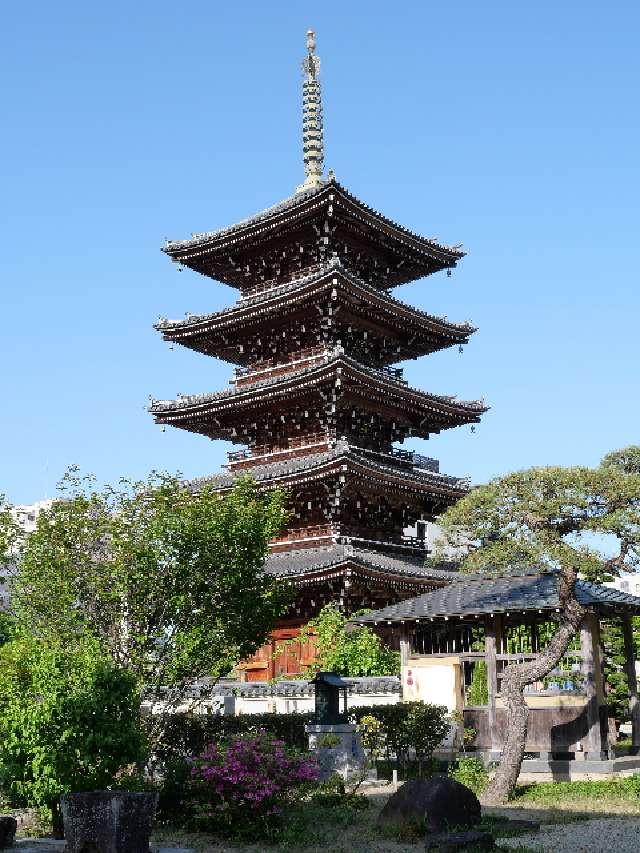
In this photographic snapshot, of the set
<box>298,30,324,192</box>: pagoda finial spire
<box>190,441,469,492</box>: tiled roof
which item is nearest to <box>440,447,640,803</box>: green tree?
<box>190,441,469,492</box>: tiled roof

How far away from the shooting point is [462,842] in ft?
47.4

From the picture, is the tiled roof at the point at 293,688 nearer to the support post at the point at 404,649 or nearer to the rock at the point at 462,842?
the support post at the point at 404,649

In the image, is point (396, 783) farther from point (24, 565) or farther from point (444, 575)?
point (444, 575)

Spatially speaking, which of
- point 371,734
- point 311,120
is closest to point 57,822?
point 371,734

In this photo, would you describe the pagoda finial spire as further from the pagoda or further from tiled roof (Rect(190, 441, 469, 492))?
tiled roof (Rect(190, 441, 469, 492))

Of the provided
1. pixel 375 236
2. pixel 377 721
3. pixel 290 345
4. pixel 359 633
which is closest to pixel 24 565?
pixel 377 721

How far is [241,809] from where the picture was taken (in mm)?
17109

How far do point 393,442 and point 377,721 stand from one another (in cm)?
2080

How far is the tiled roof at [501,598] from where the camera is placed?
25.0m

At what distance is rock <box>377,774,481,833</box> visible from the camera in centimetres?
1628

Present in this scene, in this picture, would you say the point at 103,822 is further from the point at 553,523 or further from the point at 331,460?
the point at 331,460

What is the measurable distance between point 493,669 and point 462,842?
11303mm

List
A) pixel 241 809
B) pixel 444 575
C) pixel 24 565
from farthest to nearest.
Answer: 1. pixel 444 575
2. pixel 24 565
3. pixel 241 809

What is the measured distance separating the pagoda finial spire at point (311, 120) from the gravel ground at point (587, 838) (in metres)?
36.5
